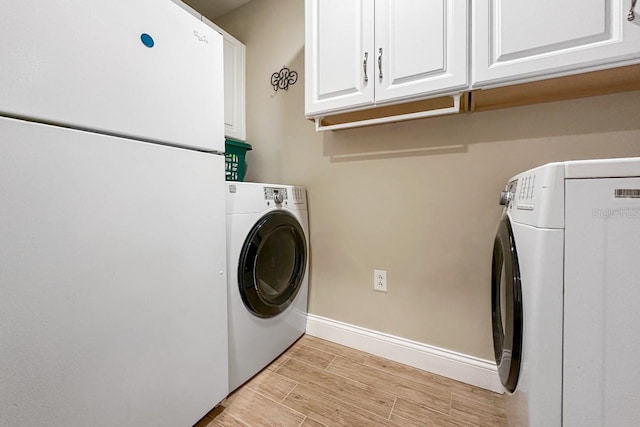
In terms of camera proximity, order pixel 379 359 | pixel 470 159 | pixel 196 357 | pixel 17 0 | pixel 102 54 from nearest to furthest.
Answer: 1. pixel 17 0
2. pixel 102 54
3. pixel 196 357
4. pixel 470 159
5. pixel 379 359

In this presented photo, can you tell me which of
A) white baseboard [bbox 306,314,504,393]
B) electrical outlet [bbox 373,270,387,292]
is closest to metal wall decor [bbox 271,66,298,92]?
electrical outlet [bbox 373,270,387,292]

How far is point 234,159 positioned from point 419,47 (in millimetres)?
1246

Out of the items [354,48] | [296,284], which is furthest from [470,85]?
[296,284]

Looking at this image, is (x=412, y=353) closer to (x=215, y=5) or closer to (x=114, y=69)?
(x=114, y=69)

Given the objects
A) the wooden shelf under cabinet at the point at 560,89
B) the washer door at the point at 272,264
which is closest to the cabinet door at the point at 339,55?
the wooden shelf under cabinet at the point at 560,89

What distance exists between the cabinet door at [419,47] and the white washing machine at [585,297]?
2.45ft

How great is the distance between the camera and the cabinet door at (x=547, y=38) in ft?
2.69

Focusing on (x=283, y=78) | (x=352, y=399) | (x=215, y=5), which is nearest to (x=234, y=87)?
(x=283, y=78)

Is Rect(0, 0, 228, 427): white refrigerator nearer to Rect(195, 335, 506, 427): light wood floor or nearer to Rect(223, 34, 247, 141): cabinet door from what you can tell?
Rect(195, 335, 506, 427): light wood floor

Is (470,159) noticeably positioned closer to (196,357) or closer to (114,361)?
(196,357)

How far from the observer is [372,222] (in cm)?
155

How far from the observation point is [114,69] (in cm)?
72

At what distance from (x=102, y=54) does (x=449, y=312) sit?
5.75ft

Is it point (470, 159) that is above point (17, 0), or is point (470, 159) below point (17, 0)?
below
